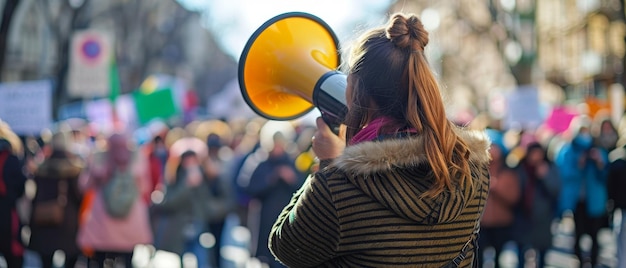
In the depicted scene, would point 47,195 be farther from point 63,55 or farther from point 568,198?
point 63,55

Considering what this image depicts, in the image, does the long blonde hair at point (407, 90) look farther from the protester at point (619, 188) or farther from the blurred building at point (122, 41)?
the blurred building at point (122, 41)

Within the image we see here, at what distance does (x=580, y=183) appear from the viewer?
8.31 meters

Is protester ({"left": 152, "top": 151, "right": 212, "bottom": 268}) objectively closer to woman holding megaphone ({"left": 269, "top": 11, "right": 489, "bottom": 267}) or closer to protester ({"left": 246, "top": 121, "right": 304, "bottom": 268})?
protester ({"left": 246, "top": 121, "right": 304, "bottom": 268})

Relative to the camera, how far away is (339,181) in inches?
80.4

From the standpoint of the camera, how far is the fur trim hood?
6.66ft

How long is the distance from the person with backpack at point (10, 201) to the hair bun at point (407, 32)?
217 inches

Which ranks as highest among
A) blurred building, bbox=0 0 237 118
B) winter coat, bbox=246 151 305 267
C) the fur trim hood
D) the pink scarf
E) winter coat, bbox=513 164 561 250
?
the pink scarf

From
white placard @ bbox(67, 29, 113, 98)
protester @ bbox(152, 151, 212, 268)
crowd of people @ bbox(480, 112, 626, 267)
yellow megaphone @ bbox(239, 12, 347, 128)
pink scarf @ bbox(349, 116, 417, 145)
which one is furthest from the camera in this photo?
white placard @ bbox(67, 29, 113, 98)

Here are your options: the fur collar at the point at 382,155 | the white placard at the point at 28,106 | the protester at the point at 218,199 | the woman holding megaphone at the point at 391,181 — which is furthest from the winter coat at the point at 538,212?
the fur collar at the point at 382,155

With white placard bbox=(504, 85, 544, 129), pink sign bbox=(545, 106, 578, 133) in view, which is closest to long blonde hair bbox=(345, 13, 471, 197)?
white placard bbox=(504, 85, 544, 129)

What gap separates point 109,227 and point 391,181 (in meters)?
5.20

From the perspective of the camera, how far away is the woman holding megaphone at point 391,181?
2.04 metres

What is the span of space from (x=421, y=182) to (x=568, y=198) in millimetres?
6730

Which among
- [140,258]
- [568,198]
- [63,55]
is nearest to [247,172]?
[140,258]
